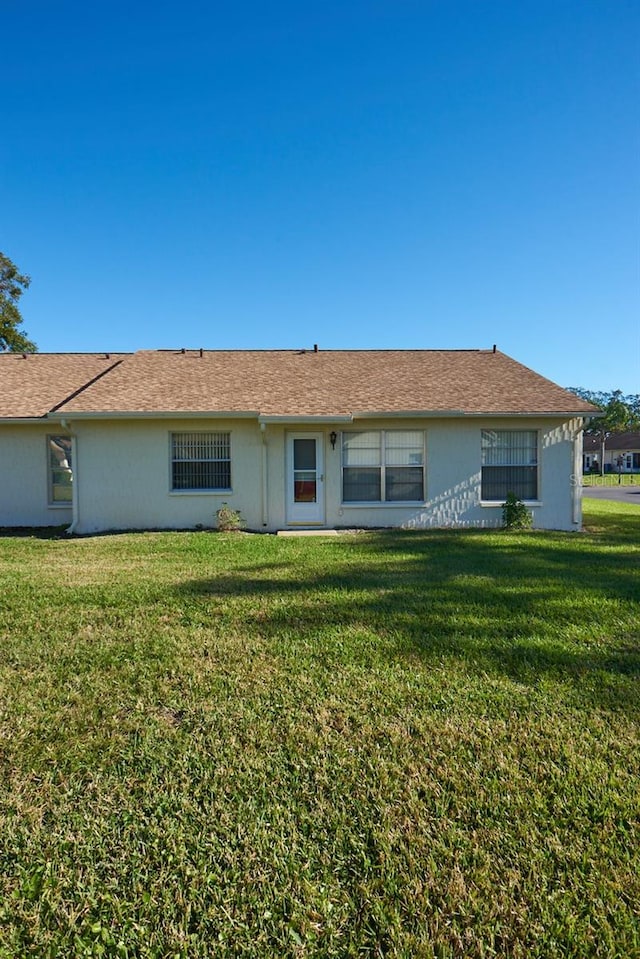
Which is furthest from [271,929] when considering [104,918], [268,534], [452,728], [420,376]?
[420,376]

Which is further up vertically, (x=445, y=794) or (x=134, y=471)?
(x=134, y=471)

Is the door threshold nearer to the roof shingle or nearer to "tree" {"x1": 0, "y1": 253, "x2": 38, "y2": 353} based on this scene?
the roof shingle

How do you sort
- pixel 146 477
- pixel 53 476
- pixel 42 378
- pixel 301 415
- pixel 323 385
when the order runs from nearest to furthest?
pixel 301 415 → pixel 146 477 → pixel 53 476 → pixel 323 385 → pixel 42 378

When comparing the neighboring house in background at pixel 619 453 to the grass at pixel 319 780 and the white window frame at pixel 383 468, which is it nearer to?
the white window frame at pixel 383 468

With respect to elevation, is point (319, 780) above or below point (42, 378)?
below

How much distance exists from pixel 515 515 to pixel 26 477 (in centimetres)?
1201

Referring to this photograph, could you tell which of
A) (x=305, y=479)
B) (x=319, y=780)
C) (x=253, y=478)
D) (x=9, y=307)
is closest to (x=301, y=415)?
(x=305, y=479)

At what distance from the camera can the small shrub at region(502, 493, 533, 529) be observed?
11039 mm

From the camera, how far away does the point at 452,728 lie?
9.48 ft

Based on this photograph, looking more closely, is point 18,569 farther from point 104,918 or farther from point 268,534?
point 104,918

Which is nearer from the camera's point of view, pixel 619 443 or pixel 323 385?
pixel 323 385

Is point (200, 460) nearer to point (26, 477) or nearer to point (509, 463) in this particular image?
point (26, 477)

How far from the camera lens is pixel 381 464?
11664 mm

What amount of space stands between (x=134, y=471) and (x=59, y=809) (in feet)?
32.0
